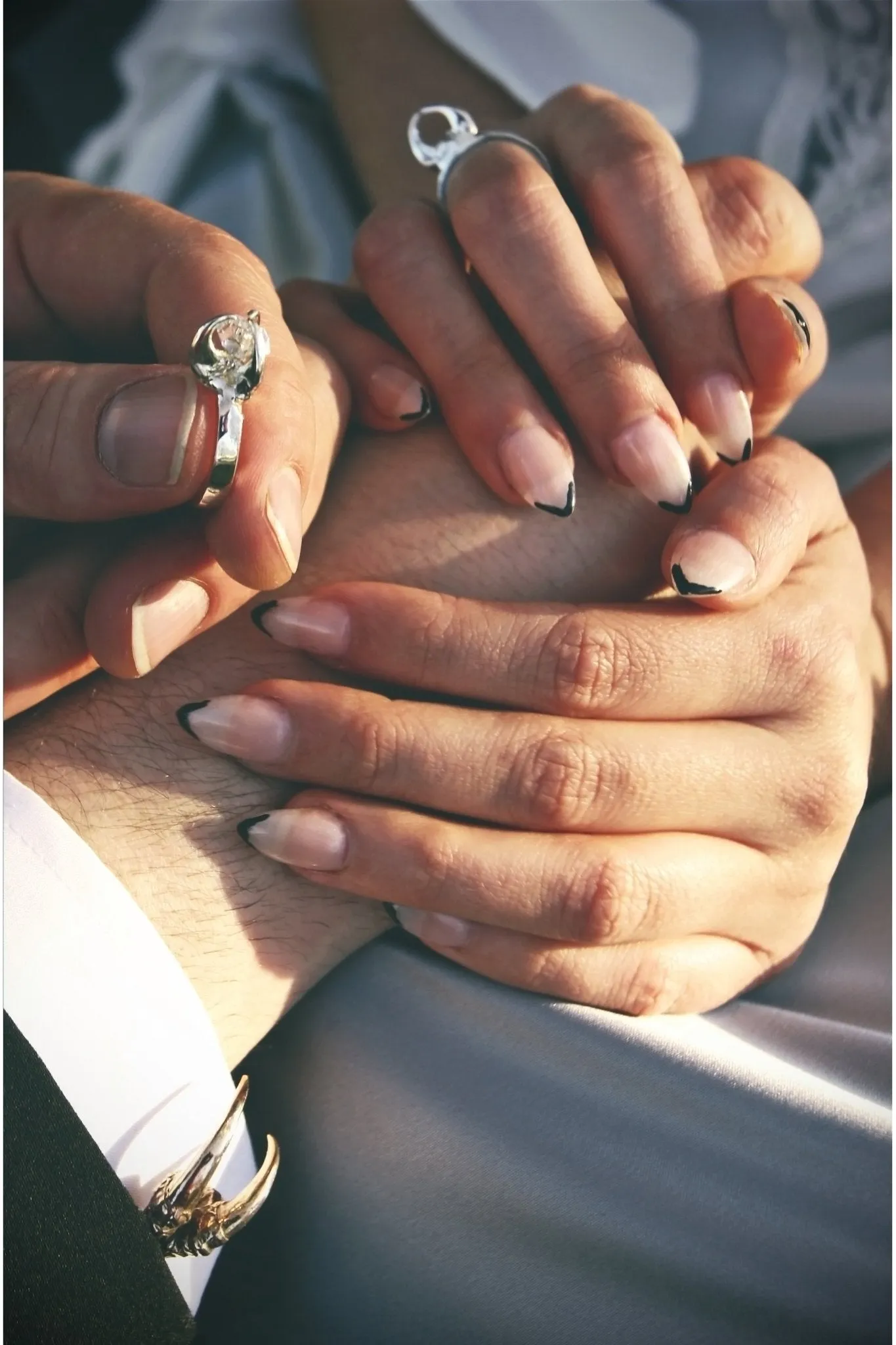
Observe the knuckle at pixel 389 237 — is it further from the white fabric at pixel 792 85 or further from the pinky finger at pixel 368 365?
the white fabric at pixel 792 85

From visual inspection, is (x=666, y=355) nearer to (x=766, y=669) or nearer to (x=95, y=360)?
(x=766, y=669)

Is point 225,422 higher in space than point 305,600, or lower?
higher

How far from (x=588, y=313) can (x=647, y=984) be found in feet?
1.58

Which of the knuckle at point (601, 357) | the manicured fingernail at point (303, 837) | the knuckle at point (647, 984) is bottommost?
the knuckle at point (647, 984)

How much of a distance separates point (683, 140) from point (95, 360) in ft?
2.45

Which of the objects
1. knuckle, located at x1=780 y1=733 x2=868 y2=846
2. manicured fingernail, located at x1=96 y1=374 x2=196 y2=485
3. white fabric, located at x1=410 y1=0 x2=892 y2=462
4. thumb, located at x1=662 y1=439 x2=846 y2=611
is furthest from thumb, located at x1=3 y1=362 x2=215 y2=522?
white fabric, located at x1=410 y1=0 x2=892 y2=462

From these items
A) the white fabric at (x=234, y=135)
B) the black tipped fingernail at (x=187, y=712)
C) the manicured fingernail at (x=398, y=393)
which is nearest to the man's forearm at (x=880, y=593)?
the manicured fingernail at (x=398, y=393)

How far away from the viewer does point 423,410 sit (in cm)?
82

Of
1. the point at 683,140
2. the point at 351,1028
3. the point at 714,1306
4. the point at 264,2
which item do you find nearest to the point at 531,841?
the point at 351,1028

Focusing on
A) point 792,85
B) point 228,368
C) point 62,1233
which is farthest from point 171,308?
point 792,85

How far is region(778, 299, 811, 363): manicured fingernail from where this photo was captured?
29.5 inches

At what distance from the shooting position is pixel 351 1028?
76cm

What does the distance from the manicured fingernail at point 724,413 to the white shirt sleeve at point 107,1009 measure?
1.73 feet

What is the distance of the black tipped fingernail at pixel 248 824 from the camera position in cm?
71
